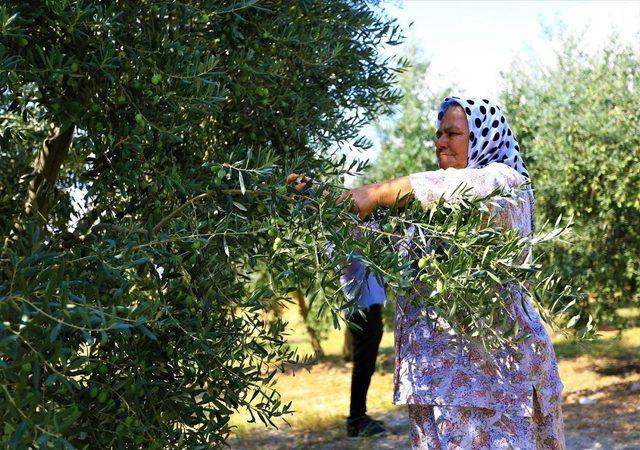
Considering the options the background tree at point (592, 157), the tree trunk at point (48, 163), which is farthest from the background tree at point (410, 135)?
the tree trunk at point (48, 163)

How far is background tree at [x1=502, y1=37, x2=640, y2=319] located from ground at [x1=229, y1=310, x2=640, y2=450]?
111 centimetres

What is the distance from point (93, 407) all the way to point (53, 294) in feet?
2.56

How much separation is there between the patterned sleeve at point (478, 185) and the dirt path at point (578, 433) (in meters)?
4.77

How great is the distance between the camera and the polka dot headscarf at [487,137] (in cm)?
333

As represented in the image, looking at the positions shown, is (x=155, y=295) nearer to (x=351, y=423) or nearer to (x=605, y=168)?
(x=351, y=423)

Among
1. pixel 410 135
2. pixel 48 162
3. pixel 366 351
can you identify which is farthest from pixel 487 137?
pixel 410 135

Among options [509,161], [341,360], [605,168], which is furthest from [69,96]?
[341,360]

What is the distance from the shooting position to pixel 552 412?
3.39 metres

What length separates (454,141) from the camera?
11.1 feet

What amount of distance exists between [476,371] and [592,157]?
→ 6731 mm

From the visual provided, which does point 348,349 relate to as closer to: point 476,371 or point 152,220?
point 476,371

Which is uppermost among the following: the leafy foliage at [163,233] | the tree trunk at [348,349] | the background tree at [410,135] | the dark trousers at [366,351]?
the background tree at [410,135]

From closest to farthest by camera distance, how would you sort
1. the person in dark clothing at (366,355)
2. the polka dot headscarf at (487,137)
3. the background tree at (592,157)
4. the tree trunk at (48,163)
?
the polka dot headscarf at (487,137) → the tree trunk at (48,163) → the person in dark clothing at (366,355) → the background tree at (592,157)

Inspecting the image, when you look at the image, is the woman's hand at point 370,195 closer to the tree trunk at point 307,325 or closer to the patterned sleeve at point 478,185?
the patterned sleeve at point 478,185
